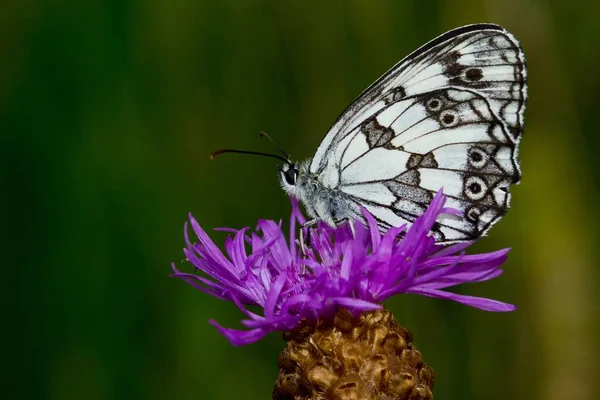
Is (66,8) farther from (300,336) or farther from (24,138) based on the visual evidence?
(300,336)

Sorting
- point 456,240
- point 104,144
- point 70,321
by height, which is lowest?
point 70,321

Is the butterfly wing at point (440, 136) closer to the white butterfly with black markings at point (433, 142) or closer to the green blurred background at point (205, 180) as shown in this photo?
the white butterfly with black markings at point (433, 142)

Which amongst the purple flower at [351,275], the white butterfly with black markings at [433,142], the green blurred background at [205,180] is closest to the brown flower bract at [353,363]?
the purple flower at [351,275]

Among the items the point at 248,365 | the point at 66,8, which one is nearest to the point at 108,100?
the point at 66,8

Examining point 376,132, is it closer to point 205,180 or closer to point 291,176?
point 291,176

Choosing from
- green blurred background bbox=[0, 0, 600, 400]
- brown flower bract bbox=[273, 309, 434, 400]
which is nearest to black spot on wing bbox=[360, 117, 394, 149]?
brown flower bract bbox=[273, 309, 434, 400]

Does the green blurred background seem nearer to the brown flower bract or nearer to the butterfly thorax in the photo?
the butterfly thorax

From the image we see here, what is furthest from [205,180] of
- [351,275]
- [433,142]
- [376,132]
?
[351,275]
